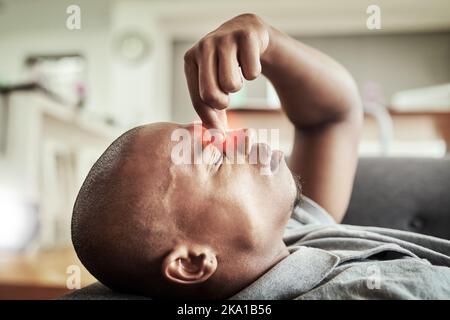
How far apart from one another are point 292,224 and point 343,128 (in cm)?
18

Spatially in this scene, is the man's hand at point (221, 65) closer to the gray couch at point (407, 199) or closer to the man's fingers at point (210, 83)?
the man's fingers at point (210, 83)

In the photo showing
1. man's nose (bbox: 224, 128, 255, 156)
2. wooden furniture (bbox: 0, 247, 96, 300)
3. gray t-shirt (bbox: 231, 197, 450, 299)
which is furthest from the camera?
wooden furniture (bbox: 0, 247, 96, 300)

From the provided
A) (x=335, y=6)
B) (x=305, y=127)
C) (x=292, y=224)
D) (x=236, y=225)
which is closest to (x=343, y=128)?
(x=305, y=127)

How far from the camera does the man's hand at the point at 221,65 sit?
435 millimetres

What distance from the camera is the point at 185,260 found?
1.65 feet

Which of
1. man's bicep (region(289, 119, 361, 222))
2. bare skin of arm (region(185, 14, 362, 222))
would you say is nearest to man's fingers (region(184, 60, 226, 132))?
bare skin of arm (region(185, 14, 362, 222))

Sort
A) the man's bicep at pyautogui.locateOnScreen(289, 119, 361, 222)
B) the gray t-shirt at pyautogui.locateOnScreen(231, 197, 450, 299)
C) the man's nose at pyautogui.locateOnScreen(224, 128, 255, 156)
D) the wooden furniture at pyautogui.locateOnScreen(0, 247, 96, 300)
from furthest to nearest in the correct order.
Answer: the wooden furniture at pyautogui.locateOnScreen(0, 247, 96, 300)
the man's bicep at pyautogui.locateOnScreen(289, 119, 361, 222)
the man's nose at pyautogui.locateOnScreen(224, 128, 255, 156)
the gray t-shirt at pyautogui.locateOnScreen(231, 197, 450, 299)

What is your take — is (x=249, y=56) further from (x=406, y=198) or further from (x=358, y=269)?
(x=406, y=198)

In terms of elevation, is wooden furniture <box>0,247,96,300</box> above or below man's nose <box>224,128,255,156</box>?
below

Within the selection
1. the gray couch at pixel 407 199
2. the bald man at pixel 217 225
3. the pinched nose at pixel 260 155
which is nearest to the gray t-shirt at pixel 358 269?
the bald man at pixel 217 225

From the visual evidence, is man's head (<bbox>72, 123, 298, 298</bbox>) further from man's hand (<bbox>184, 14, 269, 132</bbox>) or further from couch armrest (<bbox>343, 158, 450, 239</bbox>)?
couch armrest (<bbox>343, 158, 450, 239</bbox>)

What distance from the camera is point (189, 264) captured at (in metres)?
0.50

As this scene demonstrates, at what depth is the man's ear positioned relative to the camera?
492mm

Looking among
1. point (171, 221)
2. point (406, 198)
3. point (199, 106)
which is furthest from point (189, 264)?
point (406, 198)
